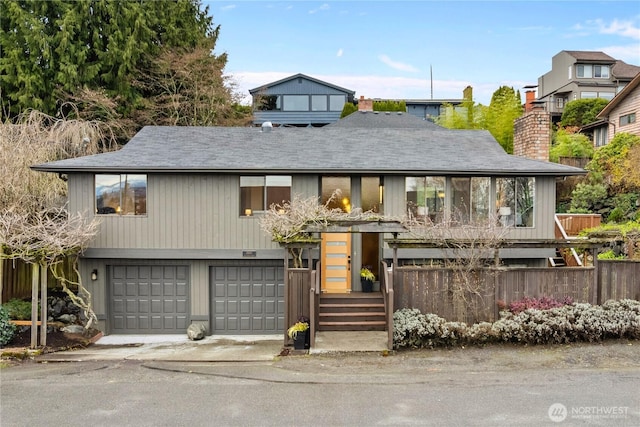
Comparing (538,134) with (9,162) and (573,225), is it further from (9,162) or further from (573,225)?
(9,162)

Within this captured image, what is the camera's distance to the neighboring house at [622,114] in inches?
993

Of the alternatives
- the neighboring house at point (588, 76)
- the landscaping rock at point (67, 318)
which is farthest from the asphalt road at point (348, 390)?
the neighboring house at point (588, 76)

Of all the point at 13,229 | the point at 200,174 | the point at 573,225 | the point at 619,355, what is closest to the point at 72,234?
the point at 13,229

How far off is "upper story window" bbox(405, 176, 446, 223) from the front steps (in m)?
2.61

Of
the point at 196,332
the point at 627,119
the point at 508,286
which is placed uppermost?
the point at 627,119

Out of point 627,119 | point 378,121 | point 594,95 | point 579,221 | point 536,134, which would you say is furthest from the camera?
point 594,95

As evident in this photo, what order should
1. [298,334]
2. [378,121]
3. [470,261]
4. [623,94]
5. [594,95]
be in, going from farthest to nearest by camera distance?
[594,95]
[623,94]
[378,121]
[470,261]
[298,334]

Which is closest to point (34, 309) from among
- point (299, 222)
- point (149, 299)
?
point (149, 299)

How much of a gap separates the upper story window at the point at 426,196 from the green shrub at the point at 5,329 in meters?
10.3

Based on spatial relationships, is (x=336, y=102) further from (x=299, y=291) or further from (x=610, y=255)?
(x=299, y=291)

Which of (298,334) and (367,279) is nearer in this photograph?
(298,334)

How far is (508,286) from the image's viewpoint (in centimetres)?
963

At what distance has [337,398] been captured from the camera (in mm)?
6582

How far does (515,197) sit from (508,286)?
10.9 ft
